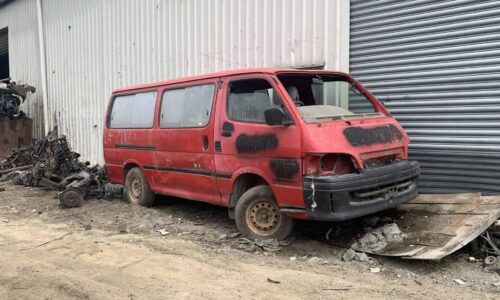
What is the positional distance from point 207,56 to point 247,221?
208 inches

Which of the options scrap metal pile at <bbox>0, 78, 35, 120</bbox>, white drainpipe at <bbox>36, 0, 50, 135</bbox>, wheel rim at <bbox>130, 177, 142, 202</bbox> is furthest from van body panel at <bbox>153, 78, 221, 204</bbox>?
scrap metal pile at <bbox>0, 78, 35, 120</bbox>

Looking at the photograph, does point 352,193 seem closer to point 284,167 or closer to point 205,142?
point 284,167

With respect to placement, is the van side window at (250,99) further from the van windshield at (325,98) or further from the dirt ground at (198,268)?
the dirt ground at (198,268)

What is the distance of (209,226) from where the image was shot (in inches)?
261

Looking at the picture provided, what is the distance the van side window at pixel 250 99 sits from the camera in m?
5.52

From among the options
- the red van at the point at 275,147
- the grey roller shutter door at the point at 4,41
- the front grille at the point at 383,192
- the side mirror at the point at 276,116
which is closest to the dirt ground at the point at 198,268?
the red van at the point at 275,147

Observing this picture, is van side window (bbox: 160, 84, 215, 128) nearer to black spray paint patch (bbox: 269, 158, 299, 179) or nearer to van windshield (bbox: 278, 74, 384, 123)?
van windshield (bbox: 278, 74, 384, 123)

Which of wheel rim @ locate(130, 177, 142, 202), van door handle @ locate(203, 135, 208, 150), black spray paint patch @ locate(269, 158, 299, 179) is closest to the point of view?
black spray paint patch @ locate(269, 158, 299, 179)

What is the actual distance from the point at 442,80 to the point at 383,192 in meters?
2.55

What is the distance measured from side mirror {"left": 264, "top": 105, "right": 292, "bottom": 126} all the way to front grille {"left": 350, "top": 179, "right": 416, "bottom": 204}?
3.45ft

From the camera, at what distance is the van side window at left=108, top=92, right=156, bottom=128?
24.1 ft

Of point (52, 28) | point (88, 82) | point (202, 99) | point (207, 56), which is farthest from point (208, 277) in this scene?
point (52, 28)

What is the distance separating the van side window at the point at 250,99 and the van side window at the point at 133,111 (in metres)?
1.85

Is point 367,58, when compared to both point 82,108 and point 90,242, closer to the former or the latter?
point 90,242
